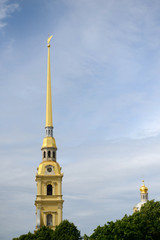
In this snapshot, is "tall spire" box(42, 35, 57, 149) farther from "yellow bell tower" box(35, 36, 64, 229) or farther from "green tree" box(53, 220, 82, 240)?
"green tree" box(53, 220, 82, 240)

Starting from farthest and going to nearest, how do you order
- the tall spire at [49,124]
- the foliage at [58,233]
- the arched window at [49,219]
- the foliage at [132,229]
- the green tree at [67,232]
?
the tall spire at [49,124] < the arched window at [49,219] < the foliage at [58,233] < the green tree at [67,232] < the foliage at [132,229]

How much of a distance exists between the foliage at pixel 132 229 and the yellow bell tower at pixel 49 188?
77.2ft

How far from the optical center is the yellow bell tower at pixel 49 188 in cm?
9750

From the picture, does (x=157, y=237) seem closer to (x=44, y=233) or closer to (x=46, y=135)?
(x=44, y=233)

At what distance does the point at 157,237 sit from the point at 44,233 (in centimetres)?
2539

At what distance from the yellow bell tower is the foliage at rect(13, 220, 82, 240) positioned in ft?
24.0

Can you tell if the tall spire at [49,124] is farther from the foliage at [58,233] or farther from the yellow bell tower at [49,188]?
the foliage at [58,233]

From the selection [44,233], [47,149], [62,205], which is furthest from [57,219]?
[47,149]

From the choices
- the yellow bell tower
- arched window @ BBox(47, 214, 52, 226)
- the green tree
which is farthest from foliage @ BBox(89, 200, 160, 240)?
arched window @ BBox(47, 214, 52, 226)

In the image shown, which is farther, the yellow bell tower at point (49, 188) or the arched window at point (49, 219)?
the arched window at point (49, 219)

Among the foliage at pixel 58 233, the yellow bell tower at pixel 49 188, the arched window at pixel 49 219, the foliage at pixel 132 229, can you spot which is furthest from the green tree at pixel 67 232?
the foliage at pixel 132 229

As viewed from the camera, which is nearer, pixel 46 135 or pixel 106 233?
pixel 106 233

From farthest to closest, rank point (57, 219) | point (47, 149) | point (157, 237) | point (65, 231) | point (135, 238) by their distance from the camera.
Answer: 1. point (47, 149)
2. point (57, 219)
3. point (65, 231)
4. point (157, 237)
5. point (135, 238)

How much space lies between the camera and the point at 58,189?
3932 inches
